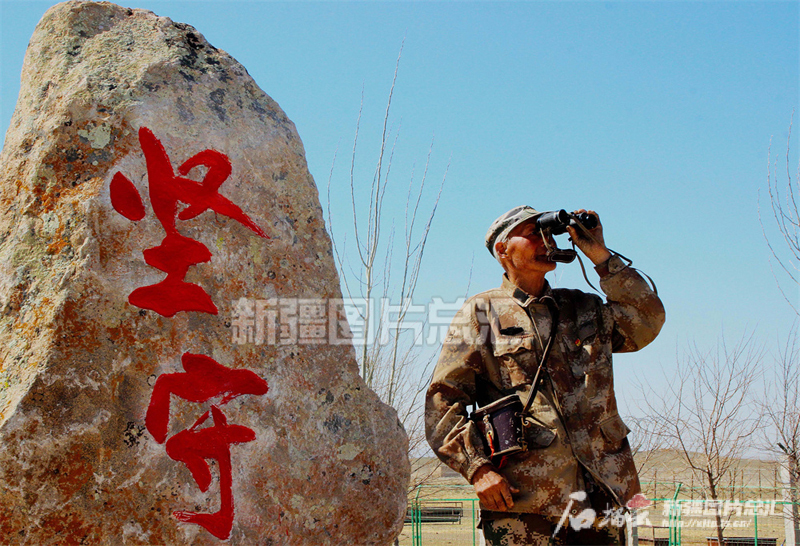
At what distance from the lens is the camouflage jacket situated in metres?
2.33

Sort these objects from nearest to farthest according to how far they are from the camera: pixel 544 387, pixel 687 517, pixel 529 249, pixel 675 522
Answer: pixel 544 387 < pixel 529 249 < pixel 675 522 < pixel 687 517

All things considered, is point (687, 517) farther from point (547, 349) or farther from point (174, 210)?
point (174, 210)

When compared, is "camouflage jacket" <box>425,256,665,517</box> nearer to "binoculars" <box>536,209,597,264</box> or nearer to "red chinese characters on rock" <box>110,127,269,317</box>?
"binoculars" <box>536,209,597,264</box>

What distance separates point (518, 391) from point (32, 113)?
6.94 feet

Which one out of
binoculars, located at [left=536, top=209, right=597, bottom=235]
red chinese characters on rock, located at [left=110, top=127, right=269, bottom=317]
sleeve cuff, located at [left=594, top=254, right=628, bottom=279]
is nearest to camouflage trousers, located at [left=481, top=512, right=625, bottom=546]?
sleeve cuff, located at [left=594, top=254, right=628, bottom=279]

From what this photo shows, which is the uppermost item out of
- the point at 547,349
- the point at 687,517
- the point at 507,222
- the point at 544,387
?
the point at 507,222

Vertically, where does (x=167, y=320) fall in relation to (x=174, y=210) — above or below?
below

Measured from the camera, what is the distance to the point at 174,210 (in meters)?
2.62

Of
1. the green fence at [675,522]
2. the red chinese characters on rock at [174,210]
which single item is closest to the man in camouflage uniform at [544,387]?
the red chinese characters on rock at [174,210]

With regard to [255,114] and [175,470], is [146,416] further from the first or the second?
[255,114]

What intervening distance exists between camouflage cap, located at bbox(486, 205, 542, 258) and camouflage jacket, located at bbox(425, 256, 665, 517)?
21cm

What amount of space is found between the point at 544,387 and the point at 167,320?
1.34 m

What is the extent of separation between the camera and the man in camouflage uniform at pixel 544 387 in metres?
2.31

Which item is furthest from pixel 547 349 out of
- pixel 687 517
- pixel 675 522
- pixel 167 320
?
pixel 687 517
